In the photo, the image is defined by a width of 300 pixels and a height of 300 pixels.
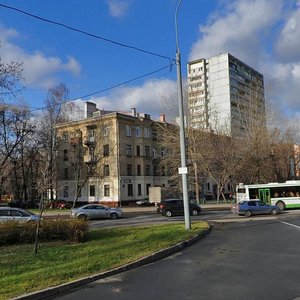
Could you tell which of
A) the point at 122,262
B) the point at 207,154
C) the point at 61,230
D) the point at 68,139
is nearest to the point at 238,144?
the point at 207,154

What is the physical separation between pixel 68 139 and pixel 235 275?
5797cm

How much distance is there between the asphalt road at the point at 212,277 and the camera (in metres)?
7.98

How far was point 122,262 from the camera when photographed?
36.3 feet

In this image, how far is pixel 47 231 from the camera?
15.7 m

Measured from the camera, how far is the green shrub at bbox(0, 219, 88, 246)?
49.5ft

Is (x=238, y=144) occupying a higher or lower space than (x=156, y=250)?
higher

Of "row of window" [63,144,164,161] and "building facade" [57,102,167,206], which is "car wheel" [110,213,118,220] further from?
"row of window" [63,144,164,161]

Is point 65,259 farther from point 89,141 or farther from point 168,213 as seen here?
point 89,141

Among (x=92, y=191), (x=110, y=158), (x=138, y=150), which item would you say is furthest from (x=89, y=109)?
(x=92, y=191)

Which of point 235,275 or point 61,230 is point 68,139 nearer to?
point 61,230

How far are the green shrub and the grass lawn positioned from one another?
521 mm

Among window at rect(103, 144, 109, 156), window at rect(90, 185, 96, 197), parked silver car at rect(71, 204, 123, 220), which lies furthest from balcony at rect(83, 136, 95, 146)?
parked silver car at rect(71, 204, 123, 220)

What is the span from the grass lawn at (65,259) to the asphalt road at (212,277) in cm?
68

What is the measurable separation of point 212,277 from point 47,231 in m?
7.97
